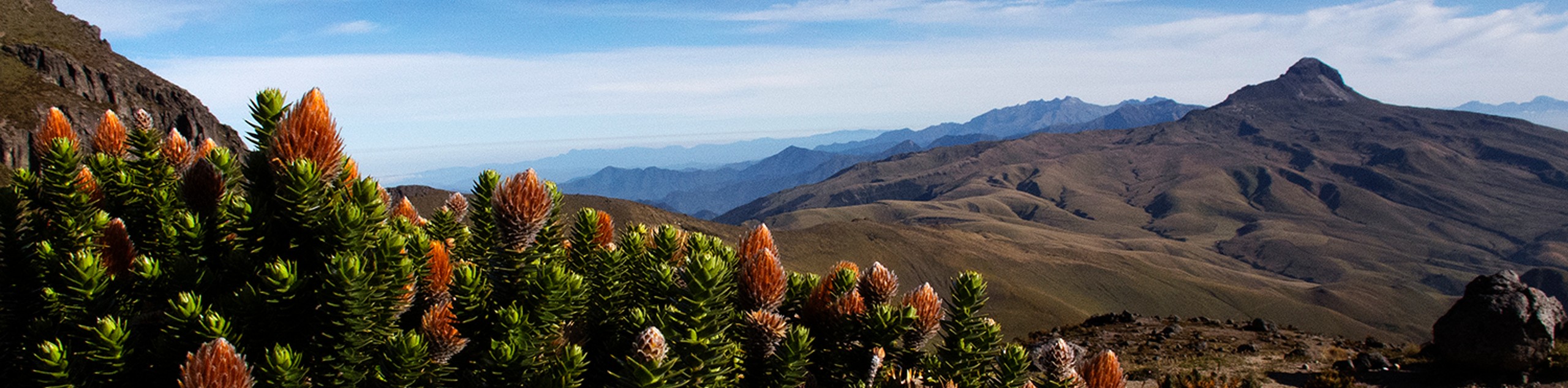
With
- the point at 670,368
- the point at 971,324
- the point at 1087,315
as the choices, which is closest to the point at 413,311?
the point at 670,368

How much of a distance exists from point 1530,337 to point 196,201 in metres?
24.7

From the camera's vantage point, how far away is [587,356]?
2822mm

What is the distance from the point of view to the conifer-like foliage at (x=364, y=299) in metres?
2.38

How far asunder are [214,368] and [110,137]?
2.72 m

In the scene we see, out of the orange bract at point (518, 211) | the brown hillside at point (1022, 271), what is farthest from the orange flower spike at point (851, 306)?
the brown hillside at point (1022, 271)

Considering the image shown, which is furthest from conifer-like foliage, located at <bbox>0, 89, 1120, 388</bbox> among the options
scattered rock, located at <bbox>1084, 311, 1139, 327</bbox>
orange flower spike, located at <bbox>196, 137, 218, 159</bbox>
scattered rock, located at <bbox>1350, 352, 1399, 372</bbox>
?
scattered rock, located at <bbox>1084, 311, 1139, 327</bbox>

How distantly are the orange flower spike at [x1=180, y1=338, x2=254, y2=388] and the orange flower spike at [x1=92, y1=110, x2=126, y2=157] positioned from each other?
238 centimetres

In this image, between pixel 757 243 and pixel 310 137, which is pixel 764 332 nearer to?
pixel 757 243

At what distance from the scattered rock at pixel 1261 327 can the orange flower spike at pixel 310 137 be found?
33068mm

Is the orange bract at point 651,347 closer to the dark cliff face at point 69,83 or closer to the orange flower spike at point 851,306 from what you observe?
the orange flower spike at point 851,306

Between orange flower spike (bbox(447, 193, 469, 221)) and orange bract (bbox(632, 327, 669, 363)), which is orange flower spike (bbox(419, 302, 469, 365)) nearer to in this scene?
orange bract (bbox(632, 327, 669, 363))

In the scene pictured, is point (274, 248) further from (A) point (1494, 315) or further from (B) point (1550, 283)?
(B) point (1550, 283)

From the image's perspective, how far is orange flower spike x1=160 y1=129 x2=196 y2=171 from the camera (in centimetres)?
371

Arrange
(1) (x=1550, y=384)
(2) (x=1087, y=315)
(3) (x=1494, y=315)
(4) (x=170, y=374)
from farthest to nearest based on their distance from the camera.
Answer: (2) (x=1087, y=315)
(3) (x=1494, y=315)
(1) (x=1550, y=384)
(4) (x=170, y=374)
